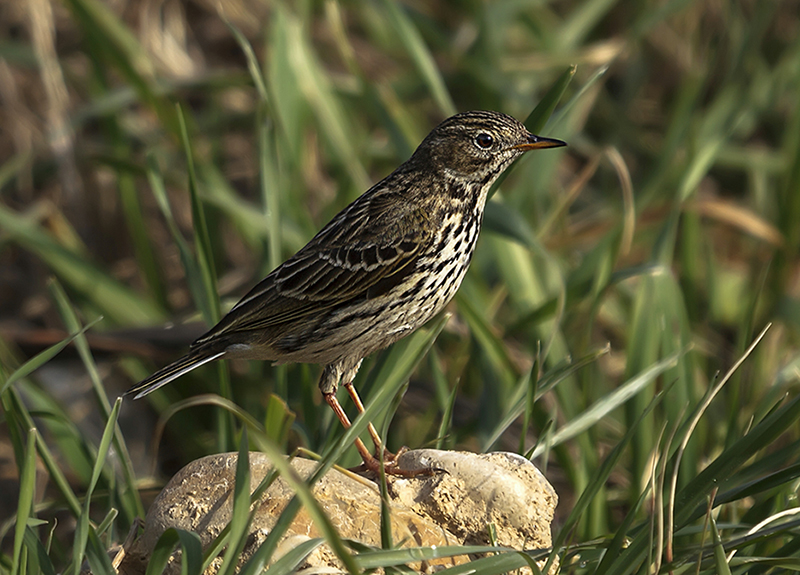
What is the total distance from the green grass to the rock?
15cm

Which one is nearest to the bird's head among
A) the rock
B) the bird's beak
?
the bird's beak

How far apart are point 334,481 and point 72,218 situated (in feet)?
14.8

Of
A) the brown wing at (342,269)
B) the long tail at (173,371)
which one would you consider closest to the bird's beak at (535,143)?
the brown wing at (342,269)

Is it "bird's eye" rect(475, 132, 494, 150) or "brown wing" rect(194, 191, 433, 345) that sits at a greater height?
"bird's eye" rect(475, 132, 494, 150)

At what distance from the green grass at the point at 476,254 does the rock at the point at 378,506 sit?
148mm

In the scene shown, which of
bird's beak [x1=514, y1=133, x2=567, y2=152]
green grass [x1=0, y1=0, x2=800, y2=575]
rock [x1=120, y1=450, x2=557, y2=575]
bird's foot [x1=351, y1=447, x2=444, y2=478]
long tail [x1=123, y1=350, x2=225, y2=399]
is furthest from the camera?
bird's beak [x1=514, y1=133, x2=567, y2=152]

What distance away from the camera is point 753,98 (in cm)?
671

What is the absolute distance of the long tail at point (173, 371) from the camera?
3.37 m

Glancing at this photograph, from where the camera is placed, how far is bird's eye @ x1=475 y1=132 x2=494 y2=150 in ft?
11.9

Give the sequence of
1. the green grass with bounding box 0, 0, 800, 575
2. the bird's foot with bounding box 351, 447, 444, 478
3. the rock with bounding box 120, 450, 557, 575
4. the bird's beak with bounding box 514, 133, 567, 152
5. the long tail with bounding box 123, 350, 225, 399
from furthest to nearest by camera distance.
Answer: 1. the bird's beak with bounding box 514, 133, 567, 152
2. the long tail with bounding box 123, 350, 225, 399
3. the green grass with bounding box 0, 0, 800, 575
4. the bird's foot with bounding box 351, 447, 444, 478
5. the rock with bounding box 120, 450, 557, 575

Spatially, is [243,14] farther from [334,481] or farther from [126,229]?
[334,481]

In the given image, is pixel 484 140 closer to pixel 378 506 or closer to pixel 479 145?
pixel 479 145

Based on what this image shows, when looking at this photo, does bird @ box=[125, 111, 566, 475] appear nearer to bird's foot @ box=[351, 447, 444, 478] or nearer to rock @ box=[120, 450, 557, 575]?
bird's foot @ box=[351, 447, 444, 478]

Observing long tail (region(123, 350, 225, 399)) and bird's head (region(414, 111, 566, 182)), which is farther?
bird's head (region(414, 111, 566, 182))
